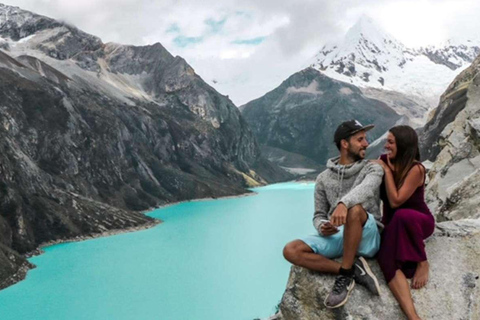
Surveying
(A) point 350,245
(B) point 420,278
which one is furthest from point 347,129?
(B) point 420,278

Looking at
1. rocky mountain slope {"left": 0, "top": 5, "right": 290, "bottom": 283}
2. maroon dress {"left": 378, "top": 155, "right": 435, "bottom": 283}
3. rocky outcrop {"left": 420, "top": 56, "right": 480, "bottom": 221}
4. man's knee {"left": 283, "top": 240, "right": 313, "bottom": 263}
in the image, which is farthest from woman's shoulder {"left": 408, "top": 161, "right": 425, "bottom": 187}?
rocky mountain slope {"left": 0, "top": 5, "right": 290, "bottom": 283}

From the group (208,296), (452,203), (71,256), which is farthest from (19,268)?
(452,203)

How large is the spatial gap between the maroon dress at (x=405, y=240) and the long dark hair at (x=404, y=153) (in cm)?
40

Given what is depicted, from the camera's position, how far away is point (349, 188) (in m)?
8.60

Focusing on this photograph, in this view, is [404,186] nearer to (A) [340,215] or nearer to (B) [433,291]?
(A) [340,215]

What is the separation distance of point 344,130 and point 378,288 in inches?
105

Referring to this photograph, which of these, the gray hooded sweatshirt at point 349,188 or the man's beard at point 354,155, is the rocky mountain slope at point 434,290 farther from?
the man's beard at point 354,155

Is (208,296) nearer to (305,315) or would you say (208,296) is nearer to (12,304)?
(12,304)

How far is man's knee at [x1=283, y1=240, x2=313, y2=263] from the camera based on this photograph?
8.09 m

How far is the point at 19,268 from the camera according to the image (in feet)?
200

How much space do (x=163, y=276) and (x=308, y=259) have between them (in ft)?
170

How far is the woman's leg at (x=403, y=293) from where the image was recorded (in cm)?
730

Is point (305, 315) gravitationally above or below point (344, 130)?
below

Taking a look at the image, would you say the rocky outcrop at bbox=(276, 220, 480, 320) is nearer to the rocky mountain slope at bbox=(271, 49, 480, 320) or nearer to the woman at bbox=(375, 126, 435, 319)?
the rocky mountain slope at bbox=(271, 49, 480, 320)
